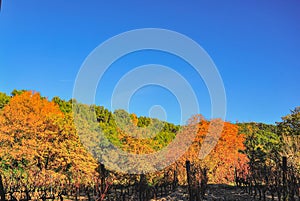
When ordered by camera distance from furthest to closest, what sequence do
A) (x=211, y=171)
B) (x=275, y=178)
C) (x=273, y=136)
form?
(x=273, y=136) → (x=211, y=171) → (x=275, y=178)

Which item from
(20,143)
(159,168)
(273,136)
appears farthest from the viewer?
(273,136)

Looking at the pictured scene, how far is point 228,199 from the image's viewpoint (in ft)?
36.2

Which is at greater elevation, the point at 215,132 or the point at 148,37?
the point at 148,37

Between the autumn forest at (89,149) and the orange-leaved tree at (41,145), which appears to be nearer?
Answer: the autumn forest at (89,149)

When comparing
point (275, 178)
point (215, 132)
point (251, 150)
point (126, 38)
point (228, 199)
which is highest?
point (126, 38)

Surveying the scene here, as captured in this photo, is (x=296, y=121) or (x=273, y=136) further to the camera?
(x=273, y=136)

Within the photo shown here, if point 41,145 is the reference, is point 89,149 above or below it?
below

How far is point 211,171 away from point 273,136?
13444mm

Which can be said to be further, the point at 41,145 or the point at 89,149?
the point at 89,149

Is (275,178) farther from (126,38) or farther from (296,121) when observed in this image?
(296,121)

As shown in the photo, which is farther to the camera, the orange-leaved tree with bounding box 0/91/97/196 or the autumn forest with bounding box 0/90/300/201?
the orange-leaved tree with bounding box 0/91/97/196

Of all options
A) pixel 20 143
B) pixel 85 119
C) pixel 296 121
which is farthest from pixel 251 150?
pixel 20 143

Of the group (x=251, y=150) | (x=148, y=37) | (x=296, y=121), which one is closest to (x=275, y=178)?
(x=148, y=37)

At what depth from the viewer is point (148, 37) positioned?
1096 centimetres
